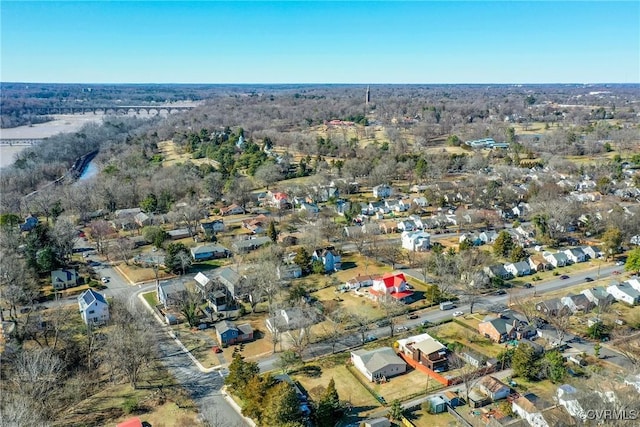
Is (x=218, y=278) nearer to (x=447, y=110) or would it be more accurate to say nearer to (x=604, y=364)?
(x=604, y=364)

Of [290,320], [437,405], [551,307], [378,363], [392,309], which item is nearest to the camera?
[437,405]

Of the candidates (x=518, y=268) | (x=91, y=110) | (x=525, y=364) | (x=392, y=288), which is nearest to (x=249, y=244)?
(x=392, y=288)

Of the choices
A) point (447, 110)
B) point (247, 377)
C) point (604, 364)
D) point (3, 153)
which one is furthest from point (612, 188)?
point (3, 153)

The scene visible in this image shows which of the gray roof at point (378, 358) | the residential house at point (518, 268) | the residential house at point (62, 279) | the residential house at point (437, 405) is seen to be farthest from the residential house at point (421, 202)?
the residential house at point (62, 279)

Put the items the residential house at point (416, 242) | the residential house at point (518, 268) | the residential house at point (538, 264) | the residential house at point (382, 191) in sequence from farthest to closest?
the residential house at point (382, 191), the residential house at point (416, 242), the residential house at point (538, 264), the residential house at point (518, 268)

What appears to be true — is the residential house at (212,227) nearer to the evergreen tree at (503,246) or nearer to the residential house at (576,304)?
the evergreen tree at (503,246)

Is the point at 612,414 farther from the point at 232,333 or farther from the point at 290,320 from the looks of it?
the point at 232,333
